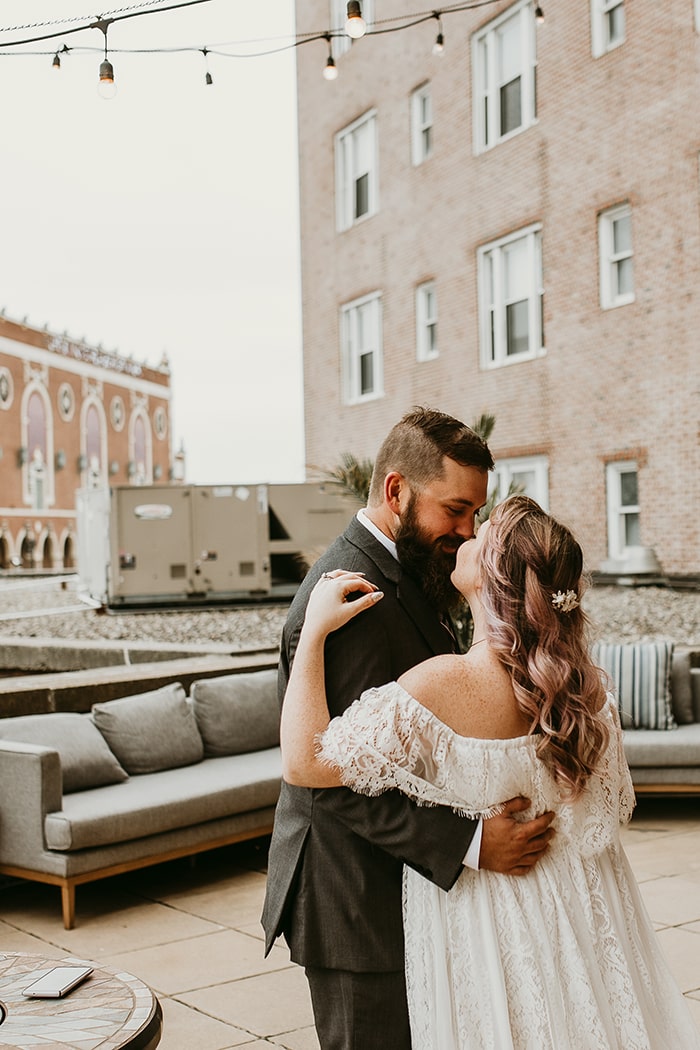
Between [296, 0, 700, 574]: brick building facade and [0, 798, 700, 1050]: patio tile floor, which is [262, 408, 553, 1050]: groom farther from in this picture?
[296, 0, 700, 574]: brick building facade

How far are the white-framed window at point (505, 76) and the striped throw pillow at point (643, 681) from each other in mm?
9696

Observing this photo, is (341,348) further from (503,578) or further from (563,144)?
(503,578)

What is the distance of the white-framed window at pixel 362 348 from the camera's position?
17.8 meters

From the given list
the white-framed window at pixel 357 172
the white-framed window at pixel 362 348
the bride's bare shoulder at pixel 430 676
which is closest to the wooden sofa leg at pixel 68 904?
the bride's bare shoulder at pixel 430 676

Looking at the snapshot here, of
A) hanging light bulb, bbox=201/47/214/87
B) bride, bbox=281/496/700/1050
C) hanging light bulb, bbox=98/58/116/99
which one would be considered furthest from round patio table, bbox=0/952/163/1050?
hanging light bulb, bbox=201/47/214/87

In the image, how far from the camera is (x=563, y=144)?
1381cm

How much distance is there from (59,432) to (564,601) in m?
52.0

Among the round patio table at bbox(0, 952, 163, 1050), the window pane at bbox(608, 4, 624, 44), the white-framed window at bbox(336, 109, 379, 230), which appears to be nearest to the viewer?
the round patio table at bbox(0, 952, 163, 1050)

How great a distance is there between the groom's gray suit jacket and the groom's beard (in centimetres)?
6

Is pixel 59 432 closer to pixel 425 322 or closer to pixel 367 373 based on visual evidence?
pixel 367 373

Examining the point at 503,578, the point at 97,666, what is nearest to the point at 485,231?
the point at 97,666

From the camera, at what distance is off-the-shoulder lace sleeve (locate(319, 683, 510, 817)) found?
193cm

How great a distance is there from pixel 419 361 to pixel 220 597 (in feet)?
15.8

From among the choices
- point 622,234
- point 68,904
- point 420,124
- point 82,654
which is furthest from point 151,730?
point 420,124
